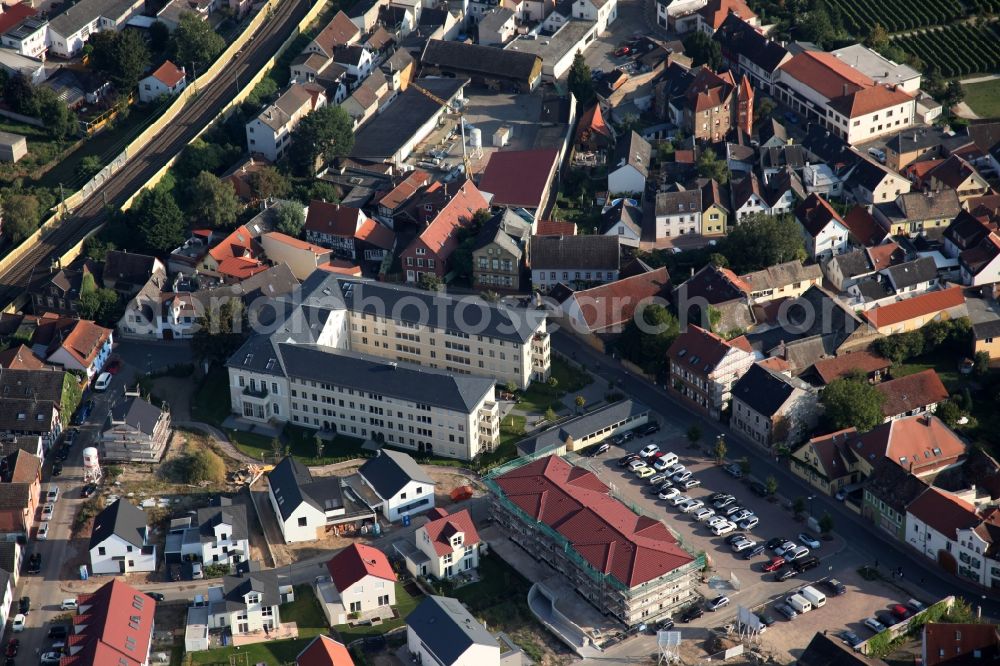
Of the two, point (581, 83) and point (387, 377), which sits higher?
point (581, 83)

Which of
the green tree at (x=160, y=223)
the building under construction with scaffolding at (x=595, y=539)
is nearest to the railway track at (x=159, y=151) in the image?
the green tree at (x=160, y=223)

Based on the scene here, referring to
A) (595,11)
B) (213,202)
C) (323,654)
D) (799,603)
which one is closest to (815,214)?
(595,11)

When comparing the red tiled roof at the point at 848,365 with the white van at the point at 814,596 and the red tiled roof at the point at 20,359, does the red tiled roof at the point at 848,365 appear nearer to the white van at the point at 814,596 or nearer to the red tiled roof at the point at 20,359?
the white van at the point at 814,596

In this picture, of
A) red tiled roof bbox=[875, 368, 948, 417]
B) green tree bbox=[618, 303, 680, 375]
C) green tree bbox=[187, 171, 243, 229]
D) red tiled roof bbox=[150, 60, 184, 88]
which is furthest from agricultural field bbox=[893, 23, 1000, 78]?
red tiled roof bbox=[150, 60, 184, 88]

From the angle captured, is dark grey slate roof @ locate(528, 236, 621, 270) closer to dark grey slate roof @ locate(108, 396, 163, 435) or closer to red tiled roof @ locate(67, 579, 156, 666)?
dark grey slate roof @ locate(108, 396, 163, 435)

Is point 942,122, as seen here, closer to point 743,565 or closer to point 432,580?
point 743,565

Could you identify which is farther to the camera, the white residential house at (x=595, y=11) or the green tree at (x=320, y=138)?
the white residential house at (x=595, y=11)

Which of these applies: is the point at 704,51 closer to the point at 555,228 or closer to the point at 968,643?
the point at 555,228
